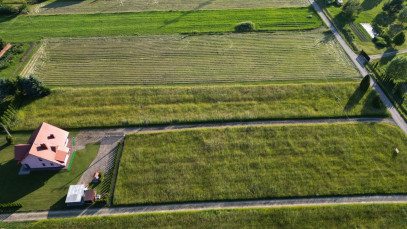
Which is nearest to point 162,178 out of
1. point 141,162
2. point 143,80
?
point 141,162

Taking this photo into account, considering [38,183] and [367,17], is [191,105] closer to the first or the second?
[38,183]

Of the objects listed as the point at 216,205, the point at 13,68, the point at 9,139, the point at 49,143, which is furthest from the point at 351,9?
the point at 13,68

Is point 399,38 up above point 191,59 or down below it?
above

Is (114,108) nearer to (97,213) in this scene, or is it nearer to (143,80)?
(143,80)

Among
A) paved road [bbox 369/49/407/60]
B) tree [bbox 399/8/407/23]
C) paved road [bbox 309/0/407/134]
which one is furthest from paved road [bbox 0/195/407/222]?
tree [bbox 399/8/407/23]

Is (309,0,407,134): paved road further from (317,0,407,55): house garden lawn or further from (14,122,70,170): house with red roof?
(14,122,70,170): house with red roof

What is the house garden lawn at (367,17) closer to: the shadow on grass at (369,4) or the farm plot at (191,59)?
the shadow on grass at (369,4)

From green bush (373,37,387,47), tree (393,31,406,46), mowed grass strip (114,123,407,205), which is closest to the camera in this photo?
mowed grass strip (114,123,407,205)

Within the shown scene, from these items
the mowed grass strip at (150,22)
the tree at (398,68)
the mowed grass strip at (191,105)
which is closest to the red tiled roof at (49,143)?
the mowed grass strip at (191,105)
